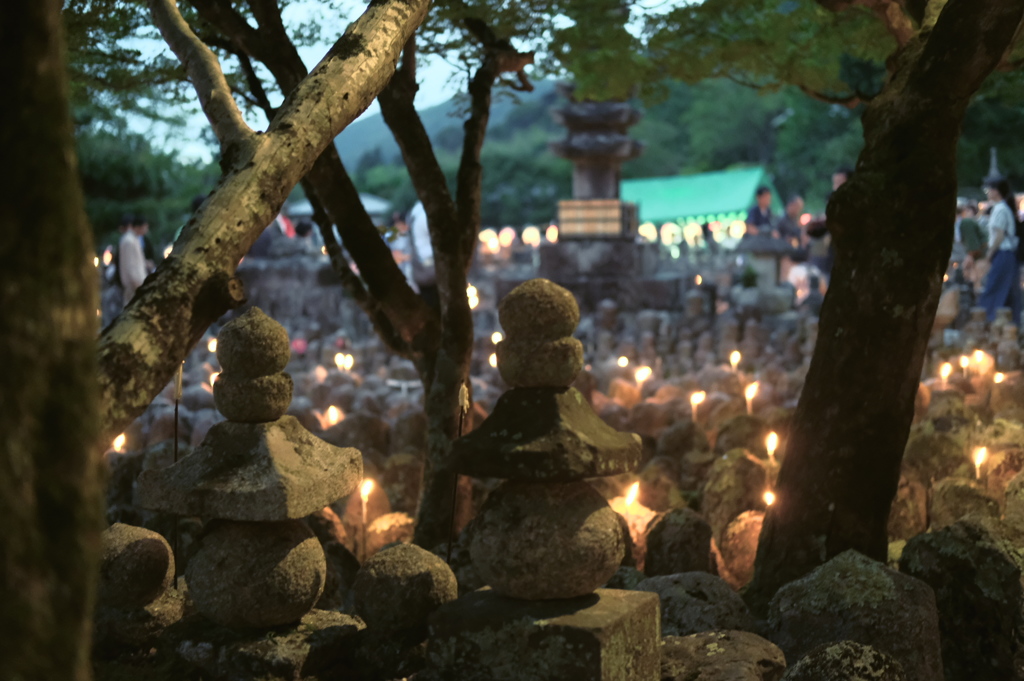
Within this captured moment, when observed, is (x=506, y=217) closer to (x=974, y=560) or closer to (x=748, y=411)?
(x=748, y=411)

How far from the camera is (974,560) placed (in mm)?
4145

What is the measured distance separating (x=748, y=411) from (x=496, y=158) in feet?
114

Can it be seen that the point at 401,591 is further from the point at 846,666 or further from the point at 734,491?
the point at 734,491

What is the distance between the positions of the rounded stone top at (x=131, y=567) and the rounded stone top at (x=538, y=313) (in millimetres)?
1698

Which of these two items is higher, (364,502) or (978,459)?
(978,459)

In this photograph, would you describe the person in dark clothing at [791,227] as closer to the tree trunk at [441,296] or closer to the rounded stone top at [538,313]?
the tree trunk at [441,296]

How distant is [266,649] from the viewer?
3.43m

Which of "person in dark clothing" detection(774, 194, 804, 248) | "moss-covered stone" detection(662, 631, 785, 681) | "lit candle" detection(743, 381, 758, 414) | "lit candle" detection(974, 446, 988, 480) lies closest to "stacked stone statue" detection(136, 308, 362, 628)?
"moss-covered stone" detection(662, 631, 785, 681)

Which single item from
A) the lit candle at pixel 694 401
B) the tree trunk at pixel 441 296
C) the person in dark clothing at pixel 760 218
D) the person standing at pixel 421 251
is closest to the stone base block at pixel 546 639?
the tree trunk at pixel 441 296

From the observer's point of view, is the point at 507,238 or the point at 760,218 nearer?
the point at 760,218

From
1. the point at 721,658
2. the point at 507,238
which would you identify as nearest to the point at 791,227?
the point at 507,238

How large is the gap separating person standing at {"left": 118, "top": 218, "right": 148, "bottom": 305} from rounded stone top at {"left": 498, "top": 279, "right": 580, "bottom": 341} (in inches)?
416

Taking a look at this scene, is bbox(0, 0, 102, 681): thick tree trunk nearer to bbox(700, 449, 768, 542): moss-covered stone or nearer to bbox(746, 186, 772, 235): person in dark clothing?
bbox(700, 449, 768, 542): moss-covered stone

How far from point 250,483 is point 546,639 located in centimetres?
113
